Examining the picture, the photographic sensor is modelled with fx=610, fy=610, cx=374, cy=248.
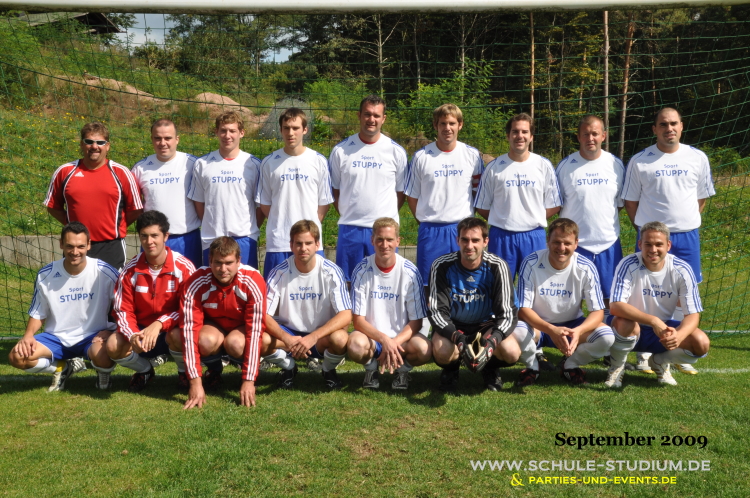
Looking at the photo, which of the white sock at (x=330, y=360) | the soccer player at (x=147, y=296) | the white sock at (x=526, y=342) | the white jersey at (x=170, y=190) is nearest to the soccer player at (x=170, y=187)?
the white jersey at (x=170, y=190)

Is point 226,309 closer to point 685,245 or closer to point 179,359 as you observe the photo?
point 179,359

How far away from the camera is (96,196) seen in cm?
458

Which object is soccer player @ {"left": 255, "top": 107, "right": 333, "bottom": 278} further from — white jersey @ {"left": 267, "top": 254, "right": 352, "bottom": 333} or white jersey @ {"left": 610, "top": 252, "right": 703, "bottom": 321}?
white jersey @ {"left": 610, "top": 252, "right": 703, "bottom": 321}

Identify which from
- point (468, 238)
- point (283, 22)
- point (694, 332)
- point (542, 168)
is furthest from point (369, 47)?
point (694, 332)

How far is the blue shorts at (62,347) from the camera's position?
409cm

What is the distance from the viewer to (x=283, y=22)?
5832mm

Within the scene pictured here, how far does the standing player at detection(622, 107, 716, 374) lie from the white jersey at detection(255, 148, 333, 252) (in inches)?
94.7

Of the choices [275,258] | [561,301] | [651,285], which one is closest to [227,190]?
[275,258]

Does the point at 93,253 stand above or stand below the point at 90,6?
below

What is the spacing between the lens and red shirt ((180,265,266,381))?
3.81 metres

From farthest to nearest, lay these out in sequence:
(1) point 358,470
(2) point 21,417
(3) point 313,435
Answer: (2) point 21,417, (3) point 313,435, (1) point 358,470

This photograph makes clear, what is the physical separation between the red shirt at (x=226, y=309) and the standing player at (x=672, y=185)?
2.92 m

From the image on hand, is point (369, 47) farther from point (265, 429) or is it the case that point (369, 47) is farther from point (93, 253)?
point (265, 429)

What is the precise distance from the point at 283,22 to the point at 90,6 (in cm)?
171
